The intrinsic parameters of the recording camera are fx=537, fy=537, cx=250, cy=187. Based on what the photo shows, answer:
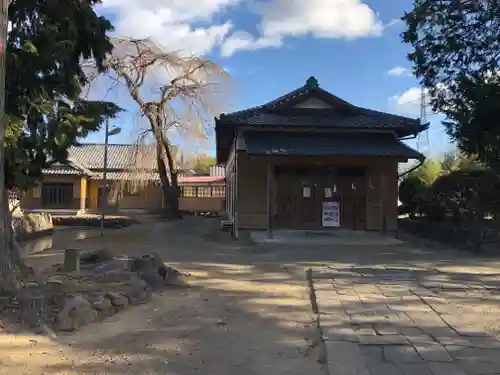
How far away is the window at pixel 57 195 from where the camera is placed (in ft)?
125

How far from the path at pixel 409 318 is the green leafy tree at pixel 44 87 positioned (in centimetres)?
437

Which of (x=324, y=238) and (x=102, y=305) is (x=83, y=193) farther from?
(x=102, y=305)

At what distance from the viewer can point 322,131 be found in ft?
57.9

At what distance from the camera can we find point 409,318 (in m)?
6.38

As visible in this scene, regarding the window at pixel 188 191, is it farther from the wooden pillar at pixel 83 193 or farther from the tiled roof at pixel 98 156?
the wooden pillar at pixel 83 193

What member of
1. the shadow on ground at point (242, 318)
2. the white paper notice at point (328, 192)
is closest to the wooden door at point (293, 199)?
the white paper notice at point (328, 192)

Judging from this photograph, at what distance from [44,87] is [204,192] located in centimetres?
3398

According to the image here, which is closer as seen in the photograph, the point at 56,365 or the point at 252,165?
the point at 56,365

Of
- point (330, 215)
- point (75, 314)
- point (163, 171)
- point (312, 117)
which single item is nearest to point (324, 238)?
point (330, 215)

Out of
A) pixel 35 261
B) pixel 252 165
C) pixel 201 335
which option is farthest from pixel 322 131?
pixel 201 335

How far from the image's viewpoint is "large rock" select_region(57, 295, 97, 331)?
580 cm

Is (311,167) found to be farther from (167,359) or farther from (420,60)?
(167,359)

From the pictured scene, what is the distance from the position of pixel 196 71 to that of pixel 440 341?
1096 inches

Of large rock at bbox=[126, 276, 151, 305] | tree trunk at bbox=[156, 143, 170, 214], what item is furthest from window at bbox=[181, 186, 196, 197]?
large rock at bbox=[126, 276, 151, 305]
